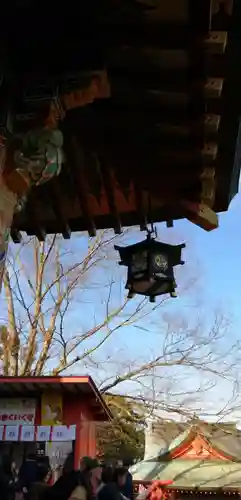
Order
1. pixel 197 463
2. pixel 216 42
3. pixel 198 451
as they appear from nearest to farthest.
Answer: pixel 216 42, pixel 197 463, pixel 198 451

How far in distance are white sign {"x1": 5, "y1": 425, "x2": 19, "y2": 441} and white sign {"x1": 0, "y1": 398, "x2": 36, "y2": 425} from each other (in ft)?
0.25

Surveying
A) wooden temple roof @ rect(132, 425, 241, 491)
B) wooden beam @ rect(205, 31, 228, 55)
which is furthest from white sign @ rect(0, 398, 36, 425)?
wooden beam @ rect(205, 31, 228, 55)

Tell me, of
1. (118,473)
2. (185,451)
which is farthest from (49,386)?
(185,451)

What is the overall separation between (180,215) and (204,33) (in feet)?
6.21

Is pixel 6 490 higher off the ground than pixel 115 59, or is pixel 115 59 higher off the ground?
pixel 115 59

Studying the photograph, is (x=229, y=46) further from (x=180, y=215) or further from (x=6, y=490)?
(x=6, y=490)

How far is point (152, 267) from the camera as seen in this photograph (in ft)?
15.3

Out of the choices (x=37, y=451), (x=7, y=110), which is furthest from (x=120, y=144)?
(x=37, y=451)

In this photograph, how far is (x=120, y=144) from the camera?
3.38 m

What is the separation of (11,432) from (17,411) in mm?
462

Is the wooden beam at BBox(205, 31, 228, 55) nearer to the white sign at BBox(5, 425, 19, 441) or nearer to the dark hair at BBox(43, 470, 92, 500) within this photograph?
the dark hair at BBox(43, 470, 92, 500)

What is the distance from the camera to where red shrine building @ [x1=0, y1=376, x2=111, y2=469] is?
962 cm

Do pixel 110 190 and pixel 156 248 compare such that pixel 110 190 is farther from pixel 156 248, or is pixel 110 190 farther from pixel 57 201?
pixel 156 248

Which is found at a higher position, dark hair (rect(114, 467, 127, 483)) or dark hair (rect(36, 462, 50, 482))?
dark hair (rect(114, 467, 127, 483))
